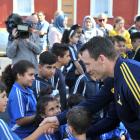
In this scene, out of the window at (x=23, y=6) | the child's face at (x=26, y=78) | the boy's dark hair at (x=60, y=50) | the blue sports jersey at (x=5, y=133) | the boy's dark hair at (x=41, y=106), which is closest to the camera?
the blue sports jersey at (x=5, y=133)

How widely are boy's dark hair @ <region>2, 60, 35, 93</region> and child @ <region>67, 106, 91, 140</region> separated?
131 cm

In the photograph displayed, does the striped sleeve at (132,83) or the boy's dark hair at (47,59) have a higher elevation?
the striped sleeve at (132,83)

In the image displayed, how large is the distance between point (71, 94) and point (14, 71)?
28.3 inches

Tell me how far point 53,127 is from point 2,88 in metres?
0.58

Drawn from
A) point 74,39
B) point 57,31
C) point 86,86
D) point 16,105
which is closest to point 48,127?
point 16,105

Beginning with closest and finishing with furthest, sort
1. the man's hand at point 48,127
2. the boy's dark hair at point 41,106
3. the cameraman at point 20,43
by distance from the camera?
the man's hand at point 48,127, the boy's dark hair at point 41,106, the cameraman at point 20,43

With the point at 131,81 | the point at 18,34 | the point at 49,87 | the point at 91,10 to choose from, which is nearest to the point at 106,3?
the point at 91,10

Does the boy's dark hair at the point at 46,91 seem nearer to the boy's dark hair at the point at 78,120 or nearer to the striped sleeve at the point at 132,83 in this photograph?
the boy's dark hair at the point at 78,120

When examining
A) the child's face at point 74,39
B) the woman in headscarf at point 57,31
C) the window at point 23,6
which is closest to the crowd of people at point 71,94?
the child's face at point 74,39

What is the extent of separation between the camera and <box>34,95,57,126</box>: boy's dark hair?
5051mm

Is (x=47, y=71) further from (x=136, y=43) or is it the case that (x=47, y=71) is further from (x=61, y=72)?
(x=136, y=43)

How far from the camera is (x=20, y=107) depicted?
5.08 m

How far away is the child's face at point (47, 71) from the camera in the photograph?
19.0 ft

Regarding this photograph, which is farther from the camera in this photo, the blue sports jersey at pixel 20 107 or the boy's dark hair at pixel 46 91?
the boy's dark hair at pixel 46 91
